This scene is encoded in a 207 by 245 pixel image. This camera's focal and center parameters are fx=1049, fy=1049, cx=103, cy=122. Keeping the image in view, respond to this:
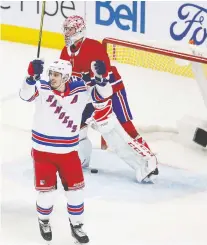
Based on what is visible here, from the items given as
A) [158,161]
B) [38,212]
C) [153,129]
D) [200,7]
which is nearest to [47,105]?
[38,212]

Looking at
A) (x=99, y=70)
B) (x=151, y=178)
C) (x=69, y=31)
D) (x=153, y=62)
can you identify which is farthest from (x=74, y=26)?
(x=153, y=62)

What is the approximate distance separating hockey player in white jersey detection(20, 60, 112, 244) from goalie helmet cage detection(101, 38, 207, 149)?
4.29ft

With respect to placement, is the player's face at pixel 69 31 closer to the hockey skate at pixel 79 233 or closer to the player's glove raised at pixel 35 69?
the player's glove raised at pixel 35 69

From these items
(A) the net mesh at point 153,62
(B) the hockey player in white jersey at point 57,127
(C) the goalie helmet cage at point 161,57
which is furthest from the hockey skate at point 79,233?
(A) the net mesh at point 153,62

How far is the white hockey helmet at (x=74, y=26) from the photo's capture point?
454 cm

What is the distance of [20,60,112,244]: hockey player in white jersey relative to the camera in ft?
13.2

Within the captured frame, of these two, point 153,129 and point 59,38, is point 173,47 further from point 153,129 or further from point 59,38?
point 59,38

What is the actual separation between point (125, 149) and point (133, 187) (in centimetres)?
20

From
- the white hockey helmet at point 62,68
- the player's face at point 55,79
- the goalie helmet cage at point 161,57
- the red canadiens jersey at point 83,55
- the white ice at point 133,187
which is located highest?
the white hockey helmet at point 62,68

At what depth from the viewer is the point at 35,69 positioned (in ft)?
13.0

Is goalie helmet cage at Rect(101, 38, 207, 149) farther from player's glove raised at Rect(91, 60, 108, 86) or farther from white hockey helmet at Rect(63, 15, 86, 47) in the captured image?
player's glove raised at Rect(91, 60, 108, 86)

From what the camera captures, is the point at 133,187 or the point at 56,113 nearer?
the point at 56,113

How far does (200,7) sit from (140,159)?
1.94m

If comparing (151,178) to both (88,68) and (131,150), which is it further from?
(88,68)
